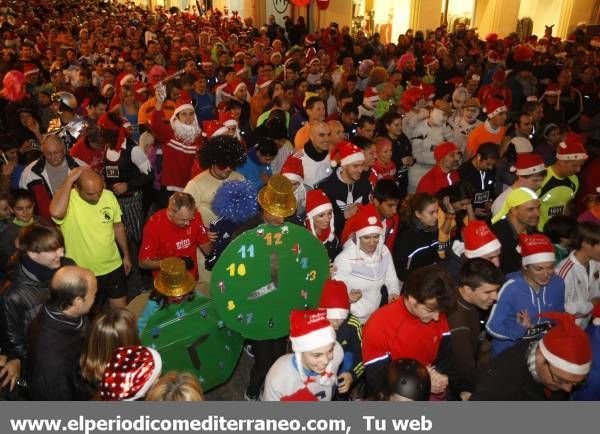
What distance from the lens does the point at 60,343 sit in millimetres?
3113

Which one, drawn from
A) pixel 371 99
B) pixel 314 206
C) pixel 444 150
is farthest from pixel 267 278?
pixel 371 99

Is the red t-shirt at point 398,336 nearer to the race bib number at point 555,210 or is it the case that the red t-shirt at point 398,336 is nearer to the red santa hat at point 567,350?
the red santa hat at point 567,350

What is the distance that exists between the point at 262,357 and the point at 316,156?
8.62ft

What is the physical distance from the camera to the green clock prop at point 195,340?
3441 millimetres

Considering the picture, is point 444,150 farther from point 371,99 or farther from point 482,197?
point 371,99

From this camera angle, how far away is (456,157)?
5.96m

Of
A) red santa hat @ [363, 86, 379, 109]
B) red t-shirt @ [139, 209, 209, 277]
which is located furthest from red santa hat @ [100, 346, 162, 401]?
red santa hat @ [363, 86, 379, 109]

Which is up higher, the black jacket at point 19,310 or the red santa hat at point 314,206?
the red santa hat at point 314,206

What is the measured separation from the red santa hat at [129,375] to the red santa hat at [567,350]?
2.10 m

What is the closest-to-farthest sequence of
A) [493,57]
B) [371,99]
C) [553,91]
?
[371,99] → [553,91] → [493,57]

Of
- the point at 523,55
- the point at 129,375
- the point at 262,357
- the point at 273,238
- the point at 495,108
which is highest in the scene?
the point at 523,55

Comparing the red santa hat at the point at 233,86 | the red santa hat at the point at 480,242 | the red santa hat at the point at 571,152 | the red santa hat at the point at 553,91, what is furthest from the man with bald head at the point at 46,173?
the red santa hat at the point at 553,91

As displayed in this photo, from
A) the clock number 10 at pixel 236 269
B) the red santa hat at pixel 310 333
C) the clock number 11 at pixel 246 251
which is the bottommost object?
the red santa hat at pixel 310 333

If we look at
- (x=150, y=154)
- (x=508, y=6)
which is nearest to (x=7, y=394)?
(x=150, y=154)
